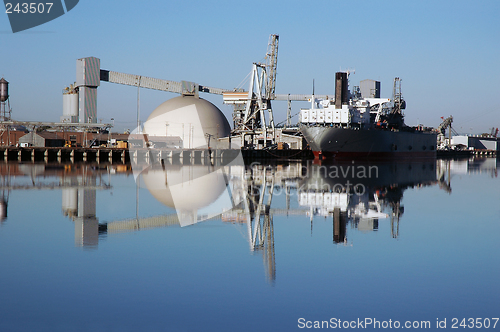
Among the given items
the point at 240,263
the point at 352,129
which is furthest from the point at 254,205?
the point at 352,129

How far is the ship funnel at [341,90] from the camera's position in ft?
178

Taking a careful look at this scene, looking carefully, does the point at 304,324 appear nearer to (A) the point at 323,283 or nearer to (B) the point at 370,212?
(A) the point at 323,283

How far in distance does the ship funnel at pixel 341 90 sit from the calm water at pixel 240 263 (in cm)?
3706

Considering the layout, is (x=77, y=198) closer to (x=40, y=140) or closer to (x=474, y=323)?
(x=474, y=323)

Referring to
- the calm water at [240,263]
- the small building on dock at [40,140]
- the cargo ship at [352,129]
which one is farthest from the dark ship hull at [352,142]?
the small building on dock at [40,140]

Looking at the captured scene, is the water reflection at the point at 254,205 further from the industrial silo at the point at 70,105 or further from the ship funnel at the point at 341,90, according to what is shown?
the industrial silo at the point at 70,105

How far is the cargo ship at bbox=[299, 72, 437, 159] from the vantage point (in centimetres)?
5200

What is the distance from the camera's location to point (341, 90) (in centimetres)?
5466

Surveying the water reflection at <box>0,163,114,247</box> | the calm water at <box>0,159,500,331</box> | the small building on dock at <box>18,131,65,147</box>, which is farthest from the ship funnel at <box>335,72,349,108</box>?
the small building on dock at <box>18,131,65,147</box>

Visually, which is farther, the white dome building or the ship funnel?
the white dome building

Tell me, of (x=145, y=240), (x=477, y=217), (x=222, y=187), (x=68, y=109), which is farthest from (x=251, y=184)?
(x=68, y=109)

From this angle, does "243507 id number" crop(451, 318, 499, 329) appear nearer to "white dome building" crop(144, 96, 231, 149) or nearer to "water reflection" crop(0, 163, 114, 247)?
"water reflection" crop(0, 163, 114, 247)

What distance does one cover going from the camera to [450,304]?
7.12 metres

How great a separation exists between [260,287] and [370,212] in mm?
8626
